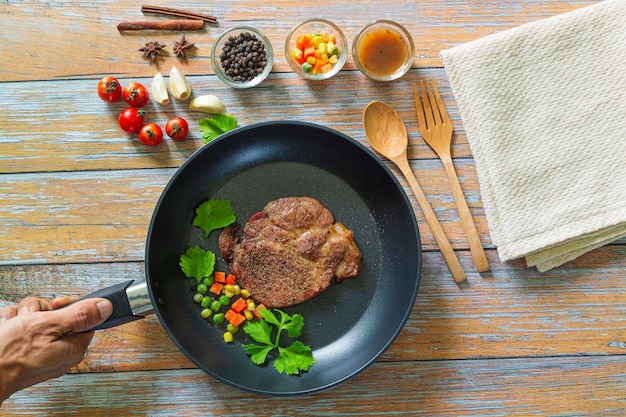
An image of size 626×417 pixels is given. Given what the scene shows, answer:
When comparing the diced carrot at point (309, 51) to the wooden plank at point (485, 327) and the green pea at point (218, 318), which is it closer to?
the wooden plank at point (485, 327)

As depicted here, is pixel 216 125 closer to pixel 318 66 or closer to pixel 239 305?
pixel 318 66

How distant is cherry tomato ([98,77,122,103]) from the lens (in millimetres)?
1990

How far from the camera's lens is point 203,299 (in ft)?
6.61

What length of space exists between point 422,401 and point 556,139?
3.68ft

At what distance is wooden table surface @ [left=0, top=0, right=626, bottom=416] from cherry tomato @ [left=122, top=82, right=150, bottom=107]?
2.6 inches

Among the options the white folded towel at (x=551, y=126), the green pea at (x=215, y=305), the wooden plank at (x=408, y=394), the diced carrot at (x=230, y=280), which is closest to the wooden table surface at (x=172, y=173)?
the wooden plank at (x=408, y=394)

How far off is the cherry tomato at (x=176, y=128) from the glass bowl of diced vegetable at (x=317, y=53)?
48cm

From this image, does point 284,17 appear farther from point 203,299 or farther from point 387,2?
point 203,299

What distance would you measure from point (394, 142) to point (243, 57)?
663 mm

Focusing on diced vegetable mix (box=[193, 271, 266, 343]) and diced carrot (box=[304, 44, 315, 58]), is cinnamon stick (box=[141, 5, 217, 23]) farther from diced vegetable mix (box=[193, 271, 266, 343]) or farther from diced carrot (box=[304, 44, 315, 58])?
diced vegetable mix (box=[193, 271, 266, 343])

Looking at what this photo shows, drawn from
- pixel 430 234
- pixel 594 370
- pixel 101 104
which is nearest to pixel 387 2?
pixel 430 234

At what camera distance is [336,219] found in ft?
6.77

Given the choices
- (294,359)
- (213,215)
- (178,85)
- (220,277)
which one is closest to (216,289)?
(220,277)

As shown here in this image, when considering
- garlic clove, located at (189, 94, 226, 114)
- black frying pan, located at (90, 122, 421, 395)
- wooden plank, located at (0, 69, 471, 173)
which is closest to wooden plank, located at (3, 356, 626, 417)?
black frying pan, located at (90, 122, 421, 395)
